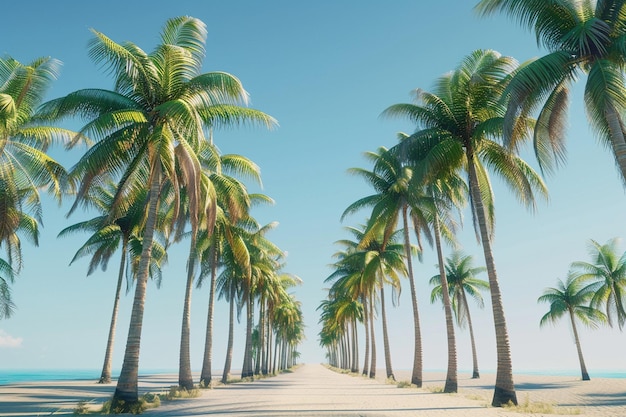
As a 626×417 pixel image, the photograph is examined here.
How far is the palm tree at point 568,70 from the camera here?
11.2m

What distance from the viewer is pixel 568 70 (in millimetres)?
12562

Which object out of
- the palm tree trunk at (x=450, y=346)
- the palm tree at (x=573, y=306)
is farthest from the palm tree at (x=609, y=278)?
the palm tree trunk at (x=450, y=346)

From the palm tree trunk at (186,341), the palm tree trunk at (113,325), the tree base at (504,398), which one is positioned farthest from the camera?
the palm tree trunk at (113,325)

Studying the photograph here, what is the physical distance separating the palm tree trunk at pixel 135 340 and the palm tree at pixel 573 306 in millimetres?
37093

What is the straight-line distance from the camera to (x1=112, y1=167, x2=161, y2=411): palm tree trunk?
40.0ft

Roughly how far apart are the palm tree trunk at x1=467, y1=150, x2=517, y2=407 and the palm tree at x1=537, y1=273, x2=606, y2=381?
2707 centimetres

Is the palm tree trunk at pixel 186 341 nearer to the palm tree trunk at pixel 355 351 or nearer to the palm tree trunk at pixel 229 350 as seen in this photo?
the palm tree trunk at pixel 229 350

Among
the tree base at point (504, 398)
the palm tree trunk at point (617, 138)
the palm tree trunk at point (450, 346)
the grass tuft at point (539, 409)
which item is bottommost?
the grass tuft at point (539, 409)

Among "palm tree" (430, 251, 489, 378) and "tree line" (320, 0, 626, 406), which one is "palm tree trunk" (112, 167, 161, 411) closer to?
"tree line" (320, 0, 626, 406)

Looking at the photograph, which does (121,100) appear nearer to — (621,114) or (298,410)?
(298,410)

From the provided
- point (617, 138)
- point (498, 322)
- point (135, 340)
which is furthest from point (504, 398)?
point (135, 340)

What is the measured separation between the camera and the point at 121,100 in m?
14.6

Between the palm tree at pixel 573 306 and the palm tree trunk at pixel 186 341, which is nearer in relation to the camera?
the palm tree trunk at pixel 186 341

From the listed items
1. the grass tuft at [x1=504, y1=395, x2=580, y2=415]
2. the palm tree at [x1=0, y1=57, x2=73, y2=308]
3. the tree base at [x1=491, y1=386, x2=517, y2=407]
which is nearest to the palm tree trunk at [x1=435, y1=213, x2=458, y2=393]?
the tree base at [x1=491, y1=386, x2=517, y2=407]
